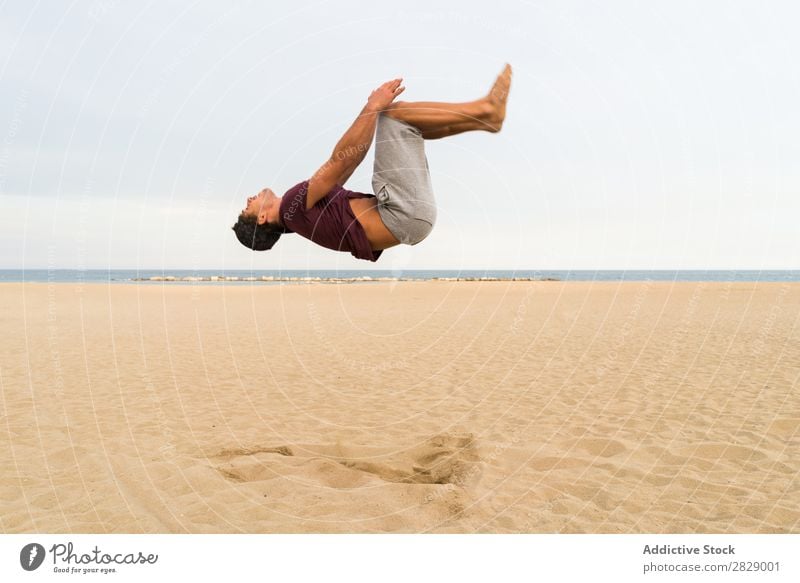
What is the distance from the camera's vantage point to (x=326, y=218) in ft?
16.1

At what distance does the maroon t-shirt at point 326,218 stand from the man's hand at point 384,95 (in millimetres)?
709

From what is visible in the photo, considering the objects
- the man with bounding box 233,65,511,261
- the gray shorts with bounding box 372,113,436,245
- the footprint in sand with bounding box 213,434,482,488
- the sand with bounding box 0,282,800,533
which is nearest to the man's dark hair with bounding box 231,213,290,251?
the man with bounding box 233,65,511,261

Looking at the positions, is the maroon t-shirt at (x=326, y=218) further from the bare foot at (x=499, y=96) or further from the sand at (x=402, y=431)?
the sand at (x=402, y=431)

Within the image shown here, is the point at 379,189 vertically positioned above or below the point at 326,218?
above

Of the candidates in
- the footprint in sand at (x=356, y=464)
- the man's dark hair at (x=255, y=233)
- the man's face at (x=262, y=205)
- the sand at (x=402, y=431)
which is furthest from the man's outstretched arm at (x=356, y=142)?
the footprint in sand at (x=356, y=464)

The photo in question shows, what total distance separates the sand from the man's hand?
13.9 feet

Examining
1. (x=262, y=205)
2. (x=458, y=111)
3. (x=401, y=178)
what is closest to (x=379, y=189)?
(x=401, y=178)

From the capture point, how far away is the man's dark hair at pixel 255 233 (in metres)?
5.16

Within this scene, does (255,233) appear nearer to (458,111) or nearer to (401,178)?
(401,178)

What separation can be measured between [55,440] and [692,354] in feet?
51.0

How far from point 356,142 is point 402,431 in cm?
661

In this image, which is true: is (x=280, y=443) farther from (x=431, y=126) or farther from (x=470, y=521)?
(x=431, y=126)

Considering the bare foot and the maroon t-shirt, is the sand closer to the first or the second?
the maroon t-shirt

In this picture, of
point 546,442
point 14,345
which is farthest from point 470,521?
point 14,345
